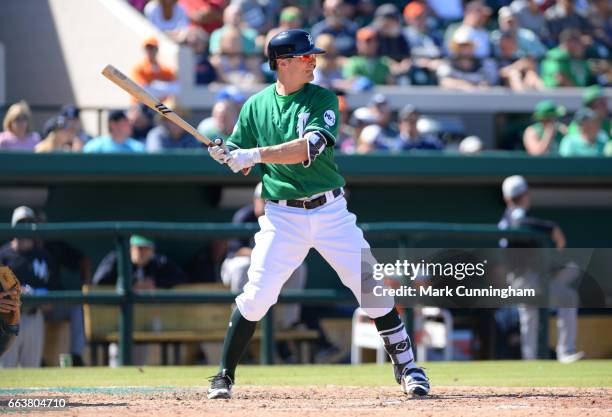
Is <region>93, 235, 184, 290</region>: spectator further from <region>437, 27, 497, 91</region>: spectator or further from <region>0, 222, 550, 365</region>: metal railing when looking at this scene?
<region>437, 27, 497, 91</region>: spectator

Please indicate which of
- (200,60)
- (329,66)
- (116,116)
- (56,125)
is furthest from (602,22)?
(56,125)

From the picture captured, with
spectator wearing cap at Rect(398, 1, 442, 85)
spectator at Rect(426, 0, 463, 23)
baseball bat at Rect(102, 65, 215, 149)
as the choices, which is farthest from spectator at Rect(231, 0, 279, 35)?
baseball bat at Rect(102, 65, 215, 149)

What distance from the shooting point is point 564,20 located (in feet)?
50.5

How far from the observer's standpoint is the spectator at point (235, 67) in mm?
12438

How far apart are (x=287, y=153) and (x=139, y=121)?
5.58 m

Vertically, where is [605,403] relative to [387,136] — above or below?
below

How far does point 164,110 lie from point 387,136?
530 cm

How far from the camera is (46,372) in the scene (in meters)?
7.99

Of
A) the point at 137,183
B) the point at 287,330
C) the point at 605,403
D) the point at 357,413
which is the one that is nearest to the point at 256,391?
the point at 357,413

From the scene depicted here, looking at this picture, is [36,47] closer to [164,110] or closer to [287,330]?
[287,330]

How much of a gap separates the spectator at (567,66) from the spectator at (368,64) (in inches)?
76.6

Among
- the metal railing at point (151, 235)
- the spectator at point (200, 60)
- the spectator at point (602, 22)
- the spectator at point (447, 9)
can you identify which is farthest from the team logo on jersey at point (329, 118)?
the spectator at point (602, 22)

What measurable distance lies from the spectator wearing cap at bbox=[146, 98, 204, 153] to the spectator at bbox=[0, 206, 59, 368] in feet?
5.39

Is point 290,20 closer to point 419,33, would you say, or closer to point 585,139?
point 419,33
